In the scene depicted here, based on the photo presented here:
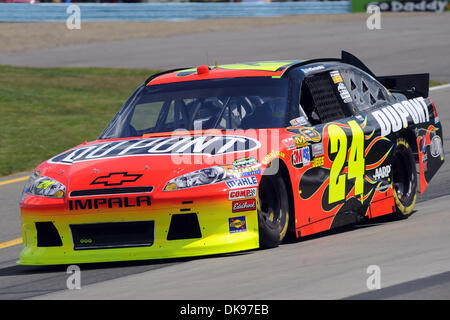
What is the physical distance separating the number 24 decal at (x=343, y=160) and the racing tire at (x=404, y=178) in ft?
2.28

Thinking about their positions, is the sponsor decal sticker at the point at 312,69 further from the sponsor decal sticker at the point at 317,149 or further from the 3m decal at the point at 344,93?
the sponsor decal sticker at the point at 317,149

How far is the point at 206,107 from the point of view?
777cm

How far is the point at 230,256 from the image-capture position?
21.9 feet

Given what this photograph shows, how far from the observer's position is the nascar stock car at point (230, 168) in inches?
258

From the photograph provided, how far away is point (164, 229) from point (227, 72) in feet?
6.54

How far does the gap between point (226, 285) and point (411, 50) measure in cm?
2236

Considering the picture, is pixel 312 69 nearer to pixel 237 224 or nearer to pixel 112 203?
pixel 237 224

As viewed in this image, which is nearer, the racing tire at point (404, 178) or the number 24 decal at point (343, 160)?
the number 24 decal at point (343, 160)

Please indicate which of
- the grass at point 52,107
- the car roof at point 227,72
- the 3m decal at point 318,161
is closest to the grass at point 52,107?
the grass at point 52,107

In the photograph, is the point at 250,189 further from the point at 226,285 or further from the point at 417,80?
the point at 417,80

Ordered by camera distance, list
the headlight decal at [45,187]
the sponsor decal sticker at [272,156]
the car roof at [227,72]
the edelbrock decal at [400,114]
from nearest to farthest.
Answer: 1. the headlight decal at [45,187]
2. the sponsor decal sticker at [272,156]
3. the car roof at [227,72]
4. the edelbrock decal at [400,114]

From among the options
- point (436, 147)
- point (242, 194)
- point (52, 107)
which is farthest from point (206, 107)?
point (52, 107)

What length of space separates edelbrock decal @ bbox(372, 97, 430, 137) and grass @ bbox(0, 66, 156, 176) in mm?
6008
